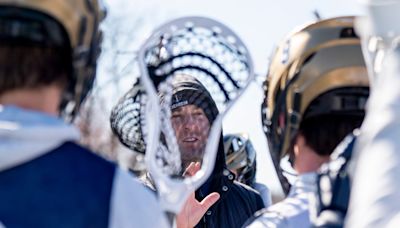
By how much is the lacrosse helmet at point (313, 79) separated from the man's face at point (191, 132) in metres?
0.99

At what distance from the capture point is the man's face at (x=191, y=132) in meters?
5.00

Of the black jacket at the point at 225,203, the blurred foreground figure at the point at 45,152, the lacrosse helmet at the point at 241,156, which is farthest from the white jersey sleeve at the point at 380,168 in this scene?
the lacrosse helmet at the point at 241,156

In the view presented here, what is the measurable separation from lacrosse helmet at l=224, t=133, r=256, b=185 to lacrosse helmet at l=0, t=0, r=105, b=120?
17.8 ft

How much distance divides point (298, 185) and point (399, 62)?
4.00 ft

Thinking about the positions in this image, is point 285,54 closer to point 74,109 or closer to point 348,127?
point 348,127

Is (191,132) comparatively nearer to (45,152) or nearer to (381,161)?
(45,152)

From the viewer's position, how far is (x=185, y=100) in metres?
5.16

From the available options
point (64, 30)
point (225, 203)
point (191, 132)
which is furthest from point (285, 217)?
point (225, 203)

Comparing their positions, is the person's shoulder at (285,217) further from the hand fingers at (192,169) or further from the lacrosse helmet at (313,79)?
the hand fingers at (192,169)

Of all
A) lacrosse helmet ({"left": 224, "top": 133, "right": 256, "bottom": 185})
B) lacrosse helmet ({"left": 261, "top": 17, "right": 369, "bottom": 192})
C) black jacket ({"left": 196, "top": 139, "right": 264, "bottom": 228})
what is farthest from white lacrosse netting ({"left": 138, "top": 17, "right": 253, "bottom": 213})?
lacrosse helmet ({"left": 224, "top": 133, "right": 256, "bottom": 185})

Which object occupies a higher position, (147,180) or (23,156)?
(23,156)

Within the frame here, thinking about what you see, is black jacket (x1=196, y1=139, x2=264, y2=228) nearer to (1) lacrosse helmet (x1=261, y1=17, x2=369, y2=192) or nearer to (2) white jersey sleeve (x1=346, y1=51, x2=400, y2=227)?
(1) lacrosse helmet (x1=261, y1=17, x2=369, y2=192)

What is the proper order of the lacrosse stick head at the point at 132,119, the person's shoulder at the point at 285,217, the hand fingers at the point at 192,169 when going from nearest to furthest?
the person's shoulder at the point at 285,217 < the lacrosse stick head at the point at 132,119 < the hand fingers at the point at 192,169

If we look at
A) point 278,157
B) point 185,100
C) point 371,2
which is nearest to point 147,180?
point 185,100
